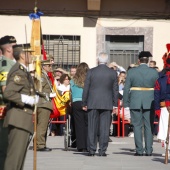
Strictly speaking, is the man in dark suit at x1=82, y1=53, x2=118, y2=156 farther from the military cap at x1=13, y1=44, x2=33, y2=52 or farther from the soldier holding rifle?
the military cap at x1=13, y1=44, x2=33, y2=52

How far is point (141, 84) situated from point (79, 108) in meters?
1.47

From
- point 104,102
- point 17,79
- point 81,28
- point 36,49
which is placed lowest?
point 104,102

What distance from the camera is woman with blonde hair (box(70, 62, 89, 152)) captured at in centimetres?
1725

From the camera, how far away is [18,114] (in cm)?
1108

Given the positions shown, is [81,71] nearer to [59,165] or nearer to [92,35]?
[59,165]

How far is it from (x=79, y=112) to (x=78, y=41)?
27.6 ft

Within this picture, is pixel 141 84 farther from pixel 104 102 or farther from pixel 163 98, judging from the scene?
pixel 163 98

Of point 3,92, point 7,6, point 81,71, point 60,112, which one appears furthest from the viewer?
point 7,6

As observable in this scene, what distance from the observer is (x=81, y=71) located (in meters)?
17.2

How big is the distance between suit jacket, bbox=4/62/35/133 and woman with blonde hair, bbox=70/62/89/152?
6.05 meters

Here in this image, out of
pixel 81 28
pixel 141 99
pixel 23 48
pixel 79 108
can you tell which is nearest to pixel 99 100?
pixel 141 99

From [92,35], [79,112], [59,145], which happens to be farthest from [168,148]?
[92,35]

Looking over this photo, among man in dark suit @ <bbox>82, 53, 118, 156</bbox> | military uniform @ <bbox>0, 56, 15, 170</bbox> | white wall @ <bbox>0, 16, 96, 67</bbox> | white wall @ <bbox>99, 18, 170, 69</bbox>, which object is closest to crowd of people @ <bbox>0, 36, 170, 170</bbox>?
man in dark suit @ <bbox>82, 53, 118, 156</bbox>

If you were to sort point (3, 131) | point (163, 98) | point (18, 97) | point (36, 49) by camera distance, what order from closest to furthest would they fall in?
point (18, 97) < point (3, 131) < point (36, 49) < point (163, 98)
